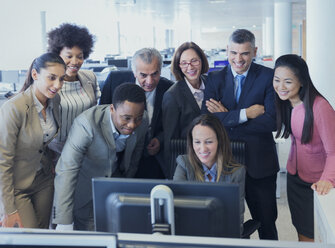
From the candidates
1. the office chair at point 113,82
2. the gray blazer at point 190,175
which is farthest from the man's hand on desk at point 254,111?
the office chair at point 113,82

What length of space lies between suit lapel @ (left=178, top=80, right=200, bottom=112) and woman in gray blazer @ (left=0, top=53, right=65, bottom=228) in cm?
77

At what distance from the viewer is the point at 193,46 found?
2.93m

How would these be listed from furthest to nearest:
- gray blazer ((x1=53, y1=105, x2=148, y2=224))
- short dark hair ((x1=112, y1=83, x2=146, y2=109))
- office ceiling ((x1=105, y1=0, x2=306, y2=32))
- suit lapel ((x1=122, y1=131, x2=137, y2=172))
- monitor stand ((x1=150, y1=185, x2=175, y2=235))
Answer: office ceiling ((x1=105, y1=0, x2=306, y2=32)) < suit lapel ((x1=122, y1=131, x2=137, y2=172)) < gray blazer ((x1=53, y1=105, x2=148, y2=224)) < short dark hair ((x1=112, y1=83, x2=146, y2=109)) < monitor stand ((x1=150, y1=185, x2=175, y2=235))

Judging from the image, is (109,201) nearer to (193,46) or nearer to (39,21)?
(193,46)

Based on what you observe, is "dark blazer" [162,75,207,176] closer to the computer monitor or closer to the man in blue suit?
the man in blue suit

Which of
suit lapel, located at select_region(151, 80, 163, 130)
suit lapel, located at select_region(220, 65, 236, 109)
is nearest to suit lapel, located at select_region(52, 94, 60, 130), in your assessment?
suit lapel, located at select_region(151, 80, 163, 130)

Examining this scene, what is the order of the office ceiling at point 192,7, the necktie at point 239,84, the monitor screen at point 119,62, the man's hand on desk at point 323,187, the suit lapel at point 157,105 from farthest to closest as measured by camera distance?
the office ceiling at point 192,7 → the monitor screen at point 119,62 → the suit lapel at point 157,105 → the necktie at point 239,84 → the man's hand on desk at point 323,187

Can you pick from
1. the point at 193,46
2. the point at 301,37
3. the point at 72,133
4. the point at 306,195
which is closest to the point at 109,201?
the point at 72,133

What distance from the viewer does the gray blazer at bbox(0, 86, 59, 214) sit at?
7.18 ft

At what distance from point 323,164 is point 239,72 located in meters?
0.72

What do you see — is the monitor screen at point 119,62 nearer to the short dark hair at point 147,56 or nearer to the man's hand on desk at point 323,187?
the short dark hair at point 147,56

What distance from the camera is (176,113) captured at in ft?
9.11

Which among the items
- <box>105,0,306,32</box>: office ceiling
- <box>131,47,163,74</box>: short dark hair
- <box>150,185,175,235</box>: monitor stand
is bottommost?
<box>150,185,175,235</box>: monitor stand

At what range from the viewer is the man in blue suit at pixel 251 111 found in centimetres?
260
